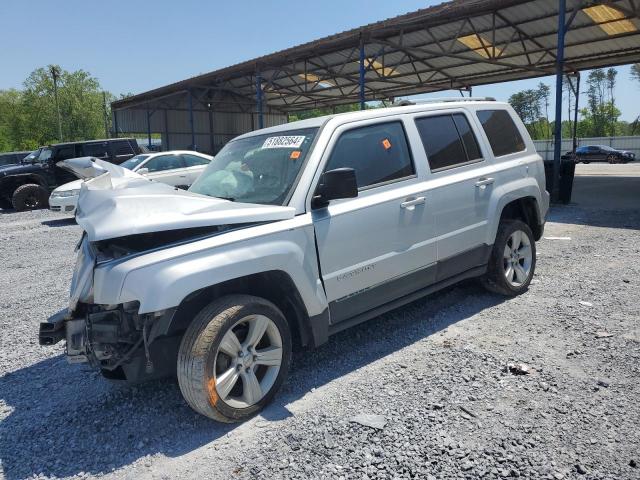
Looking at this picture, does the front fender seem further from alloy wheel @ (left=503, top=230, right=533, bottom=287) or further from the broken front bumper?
alloy wheel @ (left=503, top=230, right=533, bottom=287)

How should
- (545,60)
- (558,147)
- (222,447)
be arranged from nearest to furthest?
(222,447)
(558,147)
(545,60)

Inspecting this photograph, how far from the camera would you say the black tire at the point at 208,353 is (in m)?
2.62

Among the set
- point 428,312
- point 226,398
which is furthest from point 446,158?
point 226,398

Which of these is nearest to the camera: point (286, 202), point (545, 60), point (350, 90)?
point (286, 202)

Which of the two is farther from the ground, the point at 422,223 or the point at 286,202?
the point at 286,202

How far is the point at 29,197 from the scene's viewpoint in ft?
47.1

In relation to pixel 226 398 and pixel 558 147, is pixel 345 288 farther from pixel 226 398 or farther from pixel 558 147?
pixel 558 147

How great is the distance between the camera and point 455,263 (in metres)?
4.16

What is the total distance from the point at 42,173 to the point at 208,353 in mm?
14688

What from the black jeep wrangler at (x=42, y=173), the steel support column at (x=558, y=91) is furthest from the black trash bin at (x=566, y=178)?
the black jeep wrangler at (x=42, y=173)

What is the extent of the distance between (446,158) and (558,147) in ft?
33.4

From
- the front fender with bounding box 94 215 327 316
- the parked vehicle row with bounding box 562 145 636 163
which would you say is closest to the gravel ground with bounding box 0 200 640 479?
the front fender with bounding box 94 215 327 316

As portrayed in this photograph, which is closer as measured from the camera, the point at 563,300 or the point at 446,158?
the point at 446,158

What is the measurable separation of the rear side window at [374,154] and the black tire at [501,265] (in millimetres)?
1413
